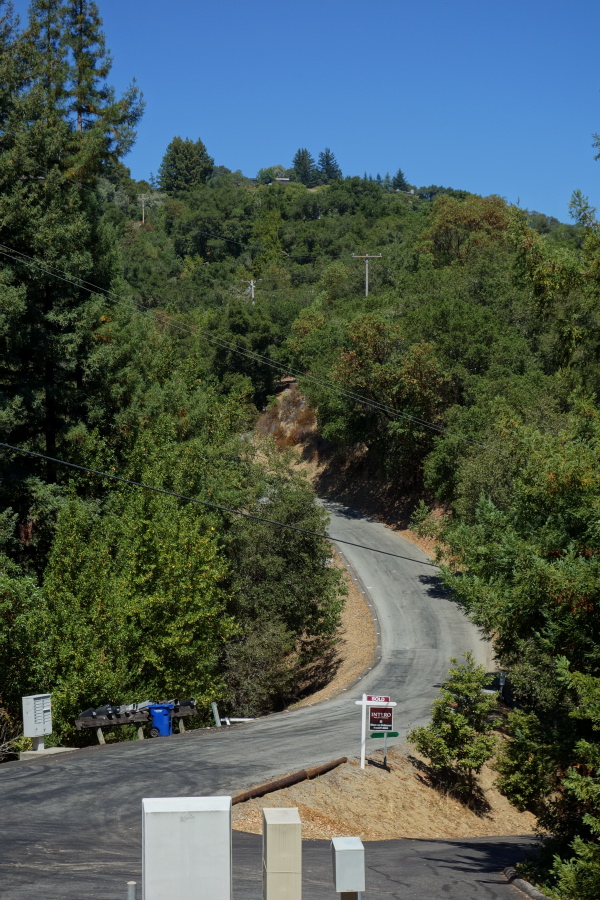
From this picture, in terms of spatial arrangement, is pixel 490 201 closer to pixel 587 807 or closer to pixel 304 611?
pixel 304 611

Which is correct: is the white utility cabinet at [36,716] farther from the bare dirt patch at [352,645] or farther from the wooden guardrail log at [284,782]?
the bare dirt patch at [352,645]

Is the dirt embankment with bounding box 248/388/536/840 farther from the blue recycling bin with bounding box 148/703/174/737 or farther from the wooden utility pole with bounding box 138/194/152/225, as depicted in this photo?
the wooden utility pole with bounding box 138/194/152/225

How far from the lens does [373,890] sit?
9.93 meters

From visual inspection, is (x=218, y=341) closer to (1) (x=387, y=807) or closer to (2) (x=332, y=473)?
(2) (x=332, y=473)

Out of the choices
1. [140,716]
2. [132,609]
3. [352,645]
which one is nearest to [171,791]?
[140,716]

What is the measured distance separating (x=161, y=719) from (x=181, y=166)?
490ft

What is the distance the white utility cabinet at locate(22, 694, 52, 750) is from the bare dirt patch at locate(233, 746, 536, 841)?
5295 millimetres

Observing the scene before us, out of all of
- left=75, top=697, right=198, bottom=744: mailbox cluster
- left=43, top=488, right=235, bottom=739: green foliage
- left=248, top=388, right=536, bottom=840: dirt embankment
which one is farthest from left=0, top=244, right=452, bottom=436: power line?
left=248, top=388, right=536, bottom=840: dirt embankment

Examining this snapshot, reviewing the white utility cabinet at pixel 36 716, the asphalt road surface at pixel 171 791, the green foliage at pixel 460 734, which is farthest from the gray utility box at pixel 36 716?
the green foliage at pixel 460 734

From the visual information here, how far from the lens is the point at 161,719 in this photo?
19.2 meters

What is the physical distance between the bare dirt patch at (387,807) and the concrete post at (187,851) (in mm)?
7655

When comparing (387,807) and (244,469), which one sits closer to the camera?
(387,807)

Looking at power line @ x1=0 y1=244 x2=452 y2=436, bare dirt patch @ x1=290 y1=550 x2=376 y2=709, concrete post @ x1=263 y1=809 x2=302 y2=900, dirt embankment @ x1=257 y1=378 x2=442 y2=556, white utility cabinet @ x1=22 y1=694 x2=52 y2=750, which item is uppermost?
power line @ x1=0 y1=244 x2=452 y2=436

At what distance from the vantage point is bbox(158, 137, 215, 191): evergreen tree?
15438 centimetres
